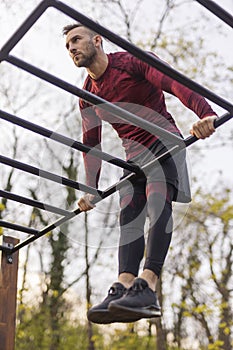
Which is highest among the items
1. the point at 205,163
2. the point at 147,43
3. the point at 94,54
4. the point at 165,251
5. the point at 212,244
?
the point at 147,43

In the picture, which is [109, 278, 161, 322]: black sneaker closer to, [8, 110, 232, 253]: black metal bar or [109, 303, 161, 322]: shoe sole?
[109, 303, 161, 322]: shoe sole

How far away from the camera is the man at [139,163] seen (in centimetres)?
225

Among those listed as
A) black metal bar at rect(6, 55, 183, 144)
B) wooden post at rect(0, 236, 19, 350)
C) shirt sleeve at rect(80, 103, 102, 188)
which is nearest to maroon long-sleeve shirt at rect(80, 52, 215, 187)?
shirt sleeve at rect(80, 103, 102, 188)

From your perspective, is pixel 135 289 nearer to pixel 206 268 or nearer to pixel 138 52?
pixel 138 52

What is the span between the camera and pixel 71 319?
36.5 feet

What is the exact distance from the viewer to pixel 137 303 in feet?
7.06

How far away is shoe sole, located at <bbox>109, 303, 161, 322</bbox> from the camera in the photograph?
6.97 ft

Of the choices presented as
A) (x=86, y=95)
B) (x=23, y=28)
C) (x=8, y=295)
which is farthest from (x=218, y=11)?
(x=8, y=295)

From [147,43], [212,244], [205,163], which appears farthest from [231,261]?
[147,43]

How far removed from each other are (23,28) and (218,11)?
66 cm

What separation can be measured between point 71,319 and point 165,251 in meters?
9.19

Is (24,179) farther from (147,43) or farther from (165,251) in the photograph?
(165,251)

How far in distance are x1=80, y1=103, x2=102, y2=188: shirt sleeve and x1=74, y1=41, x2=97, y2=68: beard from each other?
294 mm

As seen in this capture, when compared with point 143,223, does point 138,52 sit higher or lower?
higher
